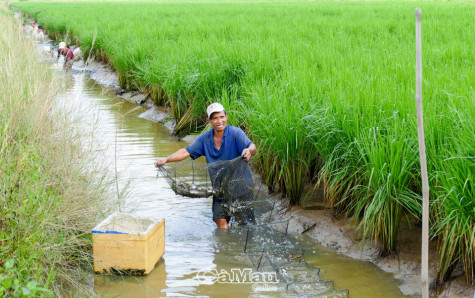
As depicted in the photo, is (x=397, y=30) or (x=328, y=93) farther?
(x=397, y=30)

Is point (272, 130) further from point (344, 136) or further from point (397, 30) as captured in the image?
point (397, 30)

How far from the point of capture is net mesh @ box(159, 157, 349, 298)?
4.00 meters

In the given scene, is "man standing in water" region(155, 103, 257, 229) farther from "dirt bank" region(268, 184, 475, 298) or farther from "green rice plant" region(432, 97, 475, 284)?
"green rice plant" region(432, 97, 475, 284)

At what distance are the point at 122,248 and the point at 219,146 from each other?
1477 millimetres

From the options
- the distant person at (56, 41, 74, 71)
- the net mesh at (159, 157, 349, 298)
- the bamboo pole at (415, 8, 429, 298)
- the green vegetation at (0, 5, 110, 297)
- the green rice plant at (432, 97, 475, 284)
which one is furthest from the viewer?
the distant person at (56, 41, 74, 71)

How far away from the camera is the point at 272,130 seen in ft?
16.2

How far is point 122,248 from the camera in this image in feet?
12.2

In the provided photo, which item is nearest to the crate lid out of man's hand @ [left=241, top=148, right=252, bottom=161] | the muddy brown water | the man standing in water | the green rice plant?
the muddy brown water

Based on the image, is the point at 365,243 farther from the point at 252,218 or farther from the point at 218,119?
the point at 218,119

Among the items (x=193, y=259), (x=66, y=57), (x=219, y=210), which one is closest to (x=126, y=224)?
(x=193, y=259)

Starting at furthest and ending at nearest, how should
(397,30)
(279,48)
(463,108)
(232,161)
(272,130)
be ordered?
(397,30) → (279,48) → (272,130) → (232,161) → (463,108)

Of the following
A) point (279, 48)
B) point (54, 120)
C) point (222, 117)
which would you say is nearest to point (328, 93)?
point (222, 117)

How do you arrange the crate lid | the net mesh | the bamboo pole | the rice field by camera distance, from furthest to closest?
the net mesh
the crate lid
the rice field
the bamboo pole

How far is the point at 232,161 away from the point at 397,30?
22.9 feet
